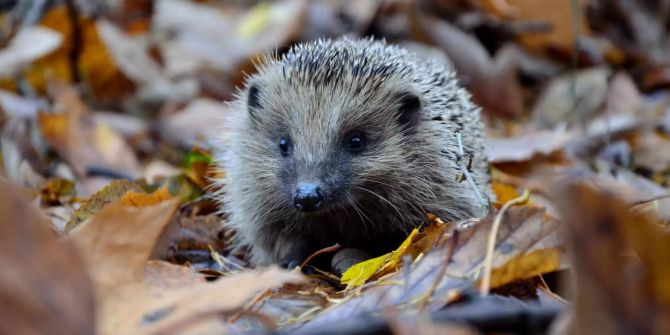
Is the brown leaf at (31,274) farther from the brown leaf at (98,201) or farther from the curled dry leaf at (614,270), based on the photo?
the brown leaf at (98,201)

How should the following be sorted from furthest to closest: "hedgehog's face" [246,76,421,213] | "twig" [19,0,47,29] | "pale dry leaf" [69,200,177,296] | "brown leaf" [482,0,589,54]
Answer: "brown leaf" [482,0,589,54] → "twig" [19,0,47,29] → "hedgehog's face" [246,76,421,213] → "pale dry leaf" [69,200,177,296]

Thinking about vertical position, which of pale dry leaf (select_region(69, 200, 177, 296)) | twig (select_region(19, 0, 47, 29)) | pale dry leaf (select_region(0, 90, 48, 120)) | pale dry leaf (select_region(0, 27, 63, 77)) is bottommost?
pale dry leaf (select_region(69, 200, 177, 296))

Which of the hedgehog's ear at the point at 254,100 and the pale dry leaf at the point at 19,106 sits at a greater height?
the pale dry leaf at the point at 19,106

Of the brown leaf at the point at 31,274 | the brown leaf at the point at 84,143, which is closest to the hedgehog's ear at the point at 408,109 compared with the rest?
the brown leaf at the point at 84,143

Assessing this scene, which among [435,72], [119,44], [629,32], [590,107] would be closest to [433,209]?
[435,72]

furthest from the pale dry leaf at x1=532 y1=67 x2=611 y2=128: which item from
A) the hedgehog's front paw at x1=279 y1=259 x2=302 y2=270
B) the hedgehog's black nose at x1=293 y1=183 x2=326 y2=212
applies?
the hedgehog's black nose at x1=293 y1=183 x2=326 y2=212

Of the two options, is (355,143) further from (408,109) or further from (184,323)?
(184,323)

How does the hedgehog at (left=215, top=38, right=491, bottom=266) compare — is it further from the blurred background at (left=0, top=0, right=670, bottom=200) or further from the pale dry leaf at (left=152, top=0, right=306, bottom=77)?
the pale dry leaf at (left=152, top=0, right=306, bottom=77)
